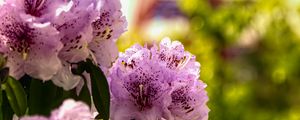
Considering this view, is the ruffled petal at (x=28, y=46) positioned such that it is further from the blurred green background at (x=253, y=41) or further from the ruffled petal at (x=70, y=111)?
the blurred green background at (x=253, y=41)

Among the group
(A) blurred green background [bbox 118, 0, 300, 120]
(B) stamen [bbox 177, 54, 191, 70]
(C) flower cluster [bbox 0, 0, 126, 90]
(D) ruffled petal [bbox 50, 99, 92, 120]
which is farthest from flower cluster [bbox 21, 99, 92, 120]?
(A) blurred green background [bbox 118, 0, 300, 120]

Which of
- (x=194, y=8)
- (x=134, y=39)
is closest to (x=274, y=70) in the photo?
(x=194, y=8)

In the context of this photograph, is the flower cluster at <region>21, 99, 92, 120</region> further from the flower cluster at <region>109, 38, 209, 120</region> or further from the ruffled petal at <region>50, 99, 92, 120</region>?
the flower cluster at <region>109, 38, 209, 120</region>

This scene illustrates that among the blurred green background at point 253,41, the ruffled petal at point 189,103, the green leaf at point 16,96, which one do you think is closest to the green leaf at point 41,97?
the green leaf at point 16,96

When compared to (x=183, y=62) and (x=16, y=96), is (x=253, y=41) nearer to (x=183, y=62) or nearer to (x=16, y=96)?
(x=183, y=62)

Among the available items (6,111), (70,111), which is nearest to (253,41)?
(6,111)

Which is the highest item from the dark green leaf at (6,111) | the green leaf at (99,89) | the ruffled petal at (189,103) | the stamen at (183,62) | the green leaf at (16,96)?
the stamen at (183,62)

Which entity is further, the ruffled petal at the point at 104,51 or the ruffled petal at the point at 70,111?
the ruffled petal at the point at 104,51
